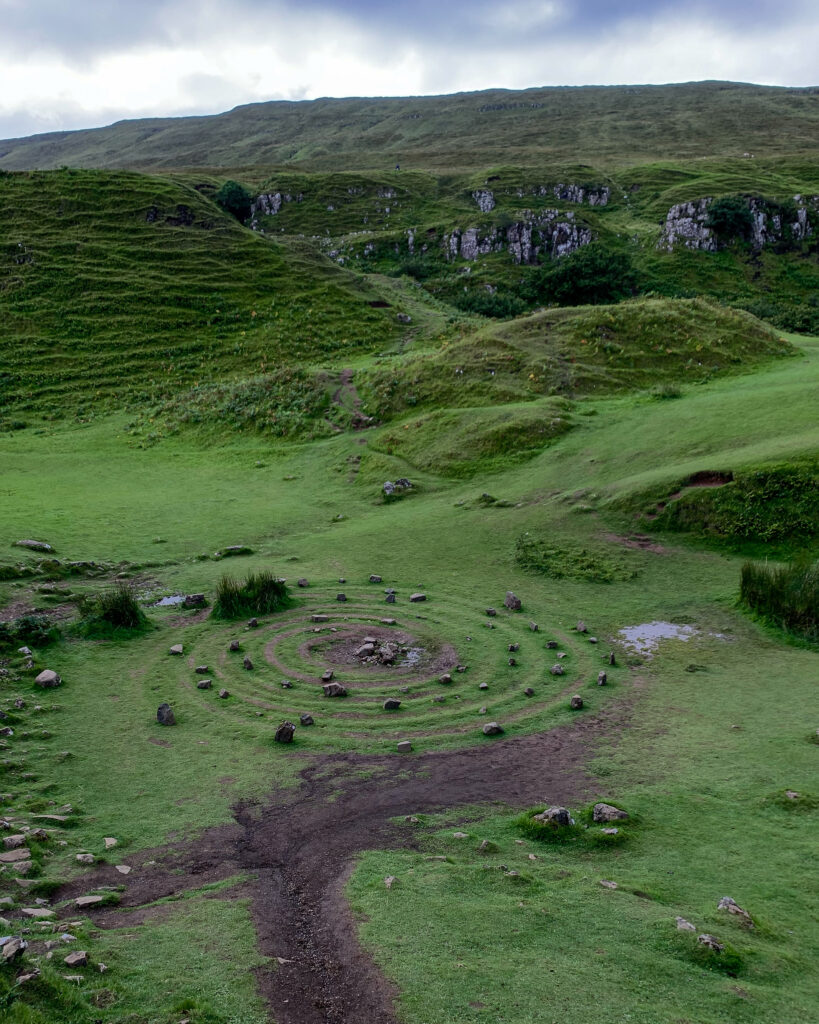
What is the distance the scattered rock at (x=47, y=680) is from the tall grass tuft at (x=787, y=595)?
15385 millimetres

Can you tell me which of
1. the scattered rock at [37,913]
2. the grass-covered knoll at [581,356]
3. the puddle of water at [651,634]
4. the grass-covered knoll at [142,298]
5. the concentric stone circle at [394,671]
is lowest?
the puddle of water at [651,634]

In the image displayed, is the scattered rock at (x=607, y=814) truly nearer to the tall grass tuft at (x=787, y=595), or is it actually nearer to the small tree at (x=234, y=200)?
the tall grass tuft at (x=787, y=595)

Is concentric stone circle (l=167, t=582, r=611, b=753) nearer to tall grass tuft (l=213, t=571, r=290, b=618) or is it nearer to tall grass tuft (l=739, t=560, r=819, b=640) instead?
tall grass tuft (l=213, t=571, r=290, b=618)

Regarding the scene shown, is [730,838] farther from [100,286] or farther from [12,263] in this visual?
[12,263]

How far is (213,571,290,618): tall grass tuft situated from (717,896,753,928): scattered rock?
13.2m

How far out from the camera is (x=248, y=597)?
18938 mm

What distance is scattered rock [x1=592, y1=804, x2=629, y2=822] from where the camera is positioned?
967 cm

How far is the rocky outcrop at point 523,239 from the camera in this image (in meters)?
90.6

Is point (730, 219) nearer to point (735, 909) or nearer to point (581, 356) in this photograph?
point (581, 356)

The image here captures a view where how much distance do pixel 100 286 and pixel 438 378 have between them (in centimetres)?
3631

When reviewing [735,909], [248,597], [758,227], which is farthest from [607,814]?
[758,227]

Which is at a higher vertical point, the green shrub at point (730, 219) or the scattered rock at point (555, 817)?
the green shrub at point (730, 219)

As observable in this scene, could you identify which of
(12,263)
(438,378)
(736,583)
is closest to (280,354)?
(438,378)

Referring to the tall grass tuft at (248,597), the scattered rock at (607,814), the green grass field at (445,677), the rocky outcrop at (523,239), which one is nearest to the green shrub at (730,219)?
the rocky outcrop at (523,239)
